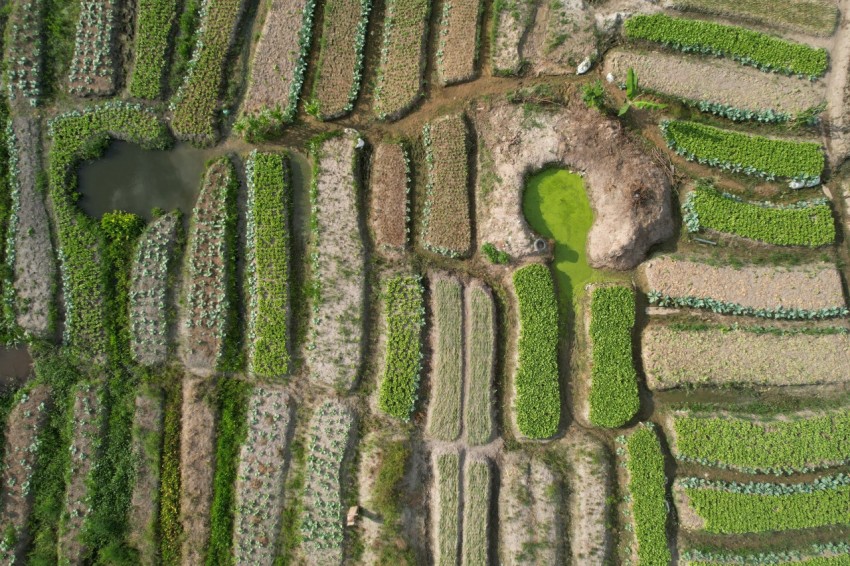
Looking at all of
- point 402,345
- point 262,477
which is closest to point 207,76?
point 402,345

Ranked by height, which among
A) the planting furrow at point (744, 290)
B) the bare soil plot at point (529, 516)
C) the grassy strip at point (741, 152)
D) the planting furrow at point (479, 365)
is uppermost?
the grassy strip at point (741, 152)

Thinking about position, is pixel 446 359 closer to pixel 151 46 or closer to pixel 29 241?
pixel 29 241

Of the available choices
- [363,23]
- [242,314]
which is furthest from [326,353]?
[363,23]

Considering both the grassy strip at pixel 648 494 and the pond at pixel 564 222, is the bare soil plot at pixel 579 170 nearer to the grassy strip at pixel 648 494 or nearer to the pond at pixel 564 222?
the pond at pixel 564 222

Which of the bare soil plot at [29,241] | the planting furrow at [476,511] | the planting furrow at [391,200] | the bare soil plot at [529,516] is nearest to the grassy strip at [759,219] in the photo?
the planting furrow at [391,200]

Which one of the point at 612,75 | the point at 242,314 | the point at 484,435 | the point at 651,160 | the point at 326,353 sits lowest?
the point at 484,435

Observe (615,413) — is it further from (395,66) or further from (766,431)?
(395,66)

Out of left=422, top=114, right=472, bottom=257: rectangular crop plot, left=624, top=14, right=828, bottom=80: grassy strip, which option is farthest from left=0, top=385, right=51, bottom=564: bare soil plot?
left=624, top=14, right=828, bottom=80: grassy strip
